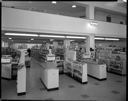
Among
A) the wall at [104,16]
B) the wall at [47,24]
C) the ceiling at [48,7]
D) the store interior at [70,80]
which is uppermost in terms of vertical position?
the ceiling at [48,7]

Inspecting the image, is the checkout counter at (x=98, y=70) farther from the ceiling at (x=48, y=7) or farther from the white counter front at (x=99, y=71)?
the ceiling at (x=48, y=7)

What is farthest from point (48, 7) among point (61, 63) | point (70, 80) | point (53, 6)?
point (70, 80)

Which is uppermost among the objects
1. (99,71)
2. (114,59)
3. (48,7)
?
(48,7)

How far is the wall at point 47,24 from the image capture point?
477 centimetres

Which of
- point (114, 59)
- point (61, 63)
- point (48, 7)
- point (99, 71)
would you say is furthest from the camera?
point (48, 7)

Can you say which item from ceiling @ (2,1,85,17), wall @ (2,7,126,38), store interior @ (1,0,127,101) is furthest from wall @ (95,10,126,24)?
wall @ (2,7,126,38)

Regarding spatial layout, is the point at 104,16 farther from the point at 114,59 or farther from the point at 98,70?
the point at 98,70

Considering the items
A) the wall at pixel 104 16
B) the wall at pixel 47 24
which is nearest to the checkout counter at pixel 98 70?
the wall at pixel 47 24

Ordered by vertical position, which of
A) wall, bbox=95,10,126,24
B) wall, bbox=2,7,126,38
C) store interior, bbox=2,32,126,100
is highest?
wall, bbox=95,10,126,24

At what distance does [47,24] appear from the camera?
552cm

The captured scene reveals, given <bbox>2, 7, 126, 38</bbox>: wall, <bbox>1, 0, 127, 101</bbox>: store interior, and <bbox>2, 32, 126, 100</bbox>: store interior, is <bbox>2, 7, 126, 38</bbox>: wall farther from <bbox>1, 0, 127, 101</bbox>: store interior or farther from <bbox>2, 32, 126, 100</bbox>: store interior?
<bbox>2, 32, 126, 100</bbox>: store interior

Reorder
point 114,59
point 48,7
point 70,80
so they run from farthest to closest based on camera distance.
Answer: point 48,7
point 114,59
point 70,80

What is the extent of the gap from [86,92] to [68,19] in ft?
13.7

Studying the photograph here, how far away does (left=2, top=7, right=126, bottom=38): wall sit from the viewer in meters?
4.77
